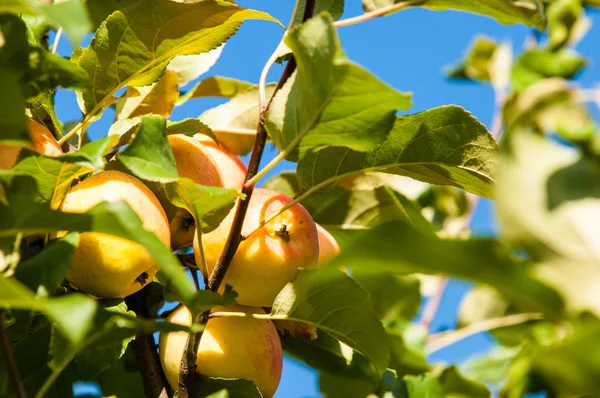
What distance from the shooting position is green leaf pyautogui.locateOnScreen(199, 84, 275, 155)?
3.67 feet

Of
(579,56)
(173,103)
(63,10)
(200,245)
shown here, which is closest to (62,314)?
(63,10)

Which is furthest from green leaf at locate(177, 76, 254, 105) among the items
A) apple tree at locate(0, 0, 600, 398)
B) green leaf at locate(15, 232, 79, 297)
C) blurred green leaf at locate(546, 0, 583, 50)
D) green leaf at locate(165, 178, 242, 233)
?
blurred green leaf at locate(546, 0, 583, 50)

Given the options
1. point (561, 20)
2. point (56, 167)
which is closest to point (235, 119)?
point (56, 167)

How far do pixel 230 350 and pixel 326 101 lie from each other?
0.33 m

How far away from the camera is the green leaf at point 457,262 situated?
0.40 metres

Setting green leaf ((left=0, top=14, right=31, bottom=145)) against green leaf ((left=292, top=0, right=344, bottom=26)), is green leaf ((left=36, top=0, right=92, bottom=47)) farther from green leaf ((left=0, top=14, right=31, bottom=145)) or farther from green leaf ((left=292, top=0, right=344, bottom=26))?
green leaf ((left=292, top=0, right=344, bottom=26))

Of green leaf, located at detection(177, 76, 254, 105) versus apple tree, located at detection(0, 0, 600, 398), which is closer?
apple tree, located at detection(0, 0, 600, 398)

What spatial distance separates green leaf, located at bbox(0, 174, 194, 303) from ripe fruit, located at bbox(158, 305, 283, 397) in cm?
29

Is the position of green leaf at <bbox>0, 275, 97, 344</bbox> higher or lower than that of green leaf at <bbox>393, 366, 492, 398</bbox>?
higher

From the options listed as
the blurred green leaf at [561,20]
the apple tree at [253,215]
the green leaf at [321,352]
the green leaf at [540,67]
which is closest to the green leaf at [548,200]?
the apple tree at [253,215]

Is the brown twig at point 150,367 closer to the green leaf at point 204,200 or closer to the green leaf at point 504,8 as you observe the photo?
the green leaf at point 204,200

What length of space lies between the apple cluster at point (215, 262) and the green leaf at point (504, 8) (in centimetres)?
27

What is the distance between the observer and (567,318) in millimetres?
401

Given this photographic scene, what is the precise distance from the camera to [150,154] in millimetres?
673
